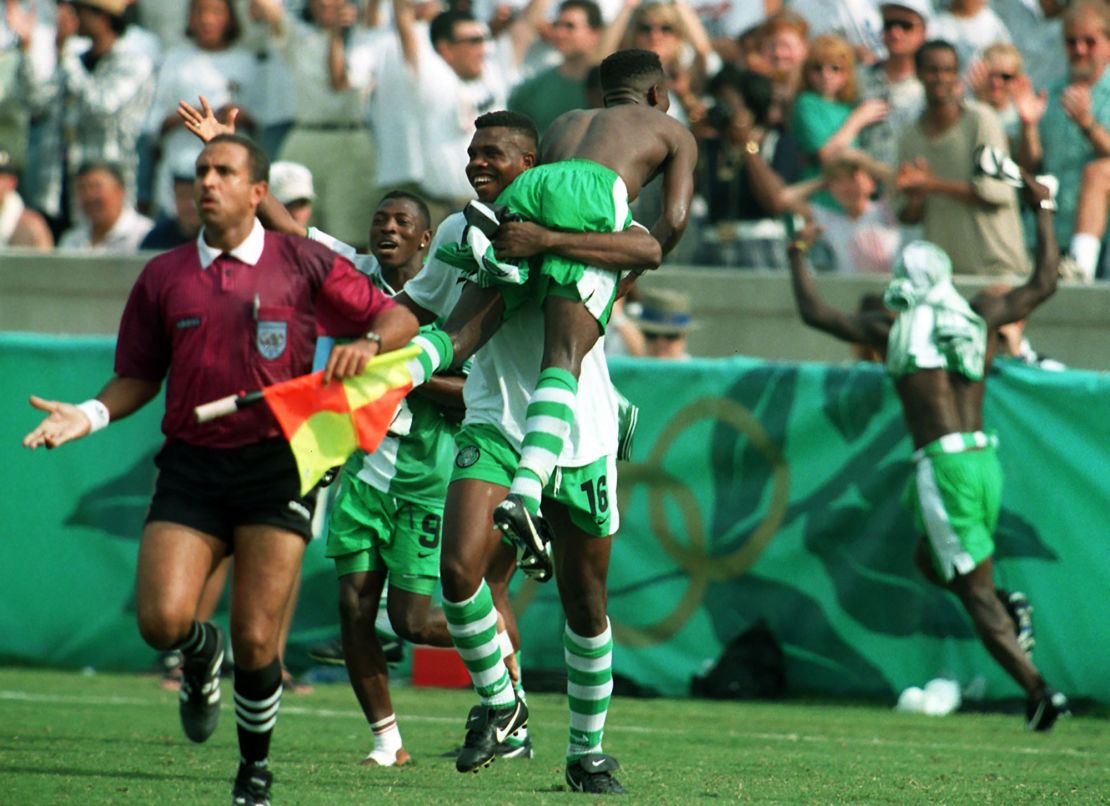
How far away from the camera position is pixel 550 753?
28.7 feet

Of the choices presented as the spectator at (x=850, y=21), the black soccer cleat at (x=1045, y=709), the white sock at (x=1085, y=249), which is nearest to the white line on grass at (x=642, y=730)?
the black soccer cleat at (x=1045, y=709)

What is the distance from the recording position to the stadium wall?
42.3 feet

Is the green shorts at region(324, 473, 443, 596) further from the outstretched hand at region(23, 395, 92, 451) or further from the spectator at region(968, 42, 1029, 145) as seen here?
the spectator at region(968, 42, 1029, 145)

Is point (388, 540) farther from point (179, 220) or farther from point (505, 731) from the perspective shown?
point (179, 220)

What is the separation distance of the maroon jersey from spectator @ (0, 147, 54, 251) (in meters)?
9.60

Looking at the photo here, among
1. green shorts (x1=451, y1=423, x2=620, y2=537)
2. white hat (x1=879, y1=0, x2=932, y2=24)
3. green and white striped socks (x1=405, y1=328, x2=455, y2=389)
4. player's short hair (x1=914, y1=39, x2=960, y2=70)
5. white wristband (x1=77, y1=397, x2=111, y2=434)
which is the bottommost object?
green shorts (x1=451, y1=423, x2=620, y2=537)

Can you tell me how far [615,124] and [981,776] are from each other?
3066 millimetres

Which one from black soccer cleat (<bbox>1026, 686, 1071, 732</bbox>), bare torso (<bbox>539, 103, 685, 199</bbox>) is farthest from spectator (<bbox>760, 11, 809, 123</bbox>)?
bare torso (<bbox>539, 103, 685, 199</bbox>)

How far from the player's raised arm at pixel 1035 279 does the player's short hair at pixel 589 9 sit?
411 centimetres

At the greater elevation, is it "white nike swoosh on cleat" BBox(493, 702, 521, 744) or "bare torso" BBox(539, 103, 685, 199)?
"bare torso" BBox(539, 103, 685, 199)

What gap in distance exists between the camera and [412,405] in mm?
8703

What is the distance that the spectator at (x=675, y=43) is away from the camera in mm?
13820

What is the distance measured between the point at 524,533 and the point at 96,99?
32.7 ft

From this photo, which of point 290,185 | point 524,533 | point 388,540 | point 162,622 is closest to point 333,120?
point 290,185
